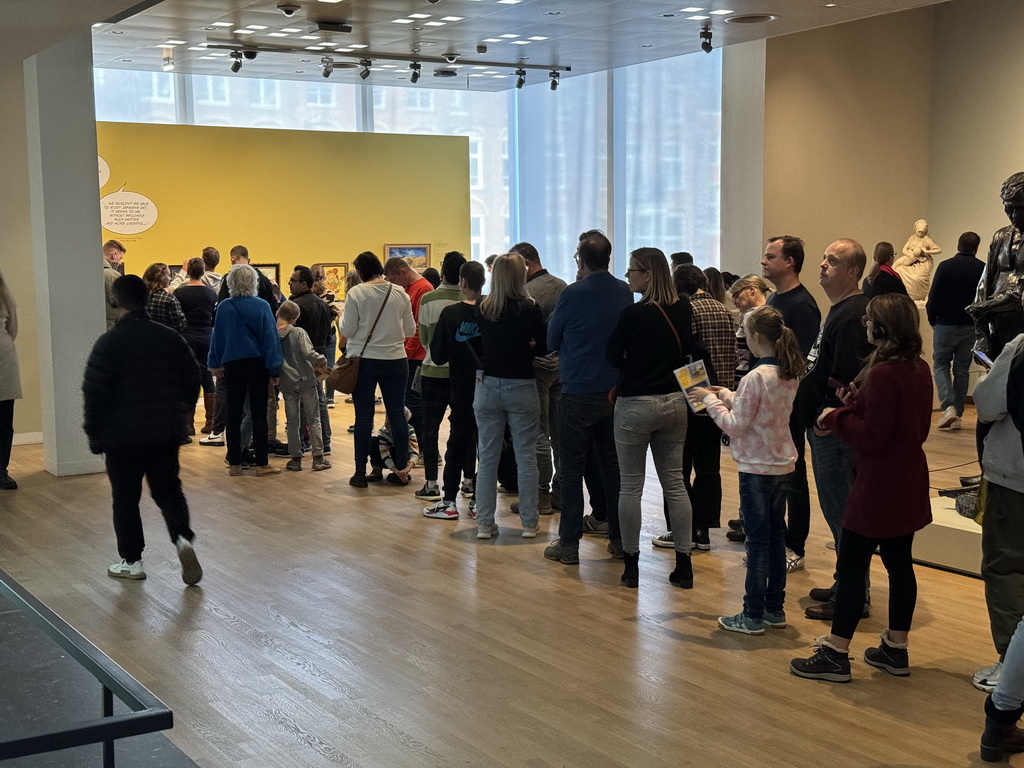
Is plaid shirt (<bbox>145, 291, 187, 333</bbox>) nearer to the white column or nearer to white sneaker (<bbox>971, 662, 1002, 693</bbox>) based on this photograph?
the white column

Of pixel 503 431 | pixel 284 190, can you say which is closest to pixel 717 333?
pixel 503 431

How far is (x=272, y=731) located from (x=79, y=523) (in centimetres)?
369

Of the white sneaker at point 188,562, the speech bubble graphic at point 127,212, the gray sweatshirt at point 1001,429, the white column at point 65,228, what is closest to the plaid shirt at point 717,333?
the gray sweatshirt at point 1001,429

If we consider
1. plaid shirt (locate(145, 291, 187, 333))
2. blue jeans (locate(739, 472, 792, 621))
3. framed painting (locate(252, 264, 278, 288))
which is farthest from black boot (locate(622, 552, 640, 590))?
framed painting (locate(252, 264, 278, 288))

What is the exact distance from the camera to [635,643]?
4891mm

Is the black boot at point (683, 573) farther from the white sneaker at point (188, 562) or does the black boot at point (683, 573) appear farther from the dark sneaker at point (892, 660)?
the white sneaker at point (188, 562)

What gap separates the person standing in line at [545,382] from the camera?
22.2 feet

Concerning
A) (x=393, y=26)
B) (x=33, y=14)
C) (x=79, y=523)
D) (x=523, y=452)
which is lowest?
(x=79, y=523)

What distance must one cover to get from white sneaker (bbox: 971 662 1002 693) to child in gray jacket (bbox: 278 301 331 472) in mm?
5569

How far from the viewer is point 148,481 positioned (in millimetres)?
5699

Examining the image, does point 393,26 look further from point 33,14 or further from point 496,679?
point 496,679

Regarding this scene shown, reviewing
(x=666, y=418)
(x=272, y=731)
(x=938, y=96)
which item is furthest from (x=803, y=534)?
(x=938, y=96)

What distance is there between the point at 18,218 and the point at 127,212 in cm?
317

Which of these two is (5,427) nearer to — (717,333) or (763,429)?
(717,333)
